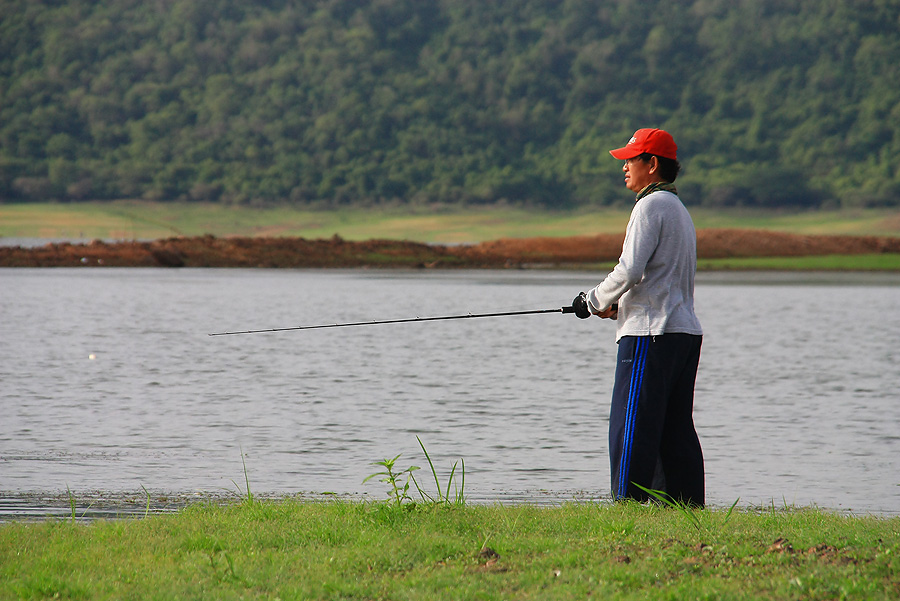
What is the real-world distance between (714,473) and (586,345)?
1378 centimetres

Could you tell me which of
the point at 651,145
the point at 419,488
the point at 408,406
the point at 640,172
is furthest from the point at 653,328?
the point at 408,406

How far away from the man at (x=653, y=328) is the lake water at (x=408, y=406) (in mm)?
1637

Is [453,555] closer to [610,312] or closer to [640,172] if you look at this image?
[610,312]

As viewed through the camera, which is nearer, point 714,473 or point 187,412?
point 714,473

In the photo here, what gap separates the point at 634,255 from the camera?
5875 mm

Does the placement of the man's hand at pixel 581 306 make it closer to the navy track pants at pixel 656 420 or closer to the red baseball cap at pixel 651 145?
the navy track pants at pixel 656 420

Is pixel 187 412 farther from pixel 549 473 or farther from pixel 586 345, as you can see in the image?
pixel 586 345

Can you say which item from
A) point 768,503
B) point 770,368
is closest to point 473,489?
point 768,503

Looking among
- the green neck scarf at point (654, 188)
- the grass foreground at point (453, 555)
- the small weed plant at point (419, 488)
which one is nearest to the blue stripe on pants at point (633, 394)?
the grass foreground at point (453, 555)

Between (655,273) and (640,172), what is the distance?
618 mm

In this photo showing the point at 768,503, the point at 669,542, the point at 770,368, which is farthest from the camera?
the point at 770,368

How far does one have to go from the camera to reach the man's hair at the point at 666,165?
20.1ft

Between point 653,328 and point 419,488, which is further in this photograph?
point 419,488

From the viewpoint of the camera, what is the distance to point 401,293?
42.0 metres
